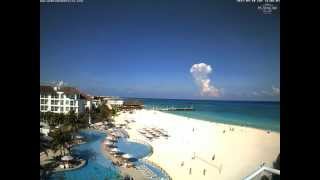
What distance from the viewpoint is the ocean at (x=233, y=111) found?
2.10 metres

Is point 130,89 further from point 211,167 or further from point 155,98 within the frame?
point 211,167

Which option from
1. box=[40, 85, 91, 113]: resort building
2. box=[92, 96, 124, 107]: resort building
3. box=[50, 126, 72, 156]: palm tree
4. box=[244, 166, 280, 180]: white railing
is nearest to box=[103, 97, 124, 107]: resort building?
box=[92, 96, 124, 107]: resort building

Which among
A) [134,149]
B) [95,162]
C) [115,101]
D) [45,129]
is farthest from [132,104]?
[45,129]

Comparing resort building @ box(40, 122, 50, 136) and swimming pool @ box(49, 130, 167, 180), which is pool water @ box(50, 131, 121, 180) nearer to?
swimming pool @ box(49, 130, 167, 180)

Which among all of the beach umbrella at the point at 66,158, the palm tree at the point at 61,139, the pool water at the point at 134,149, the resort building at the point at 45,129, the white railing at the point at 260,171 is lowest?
the white railing at the point at 260,171

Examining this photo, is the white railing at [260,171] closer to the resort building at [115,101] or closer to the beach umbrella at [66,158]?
the resort building at [115,101]

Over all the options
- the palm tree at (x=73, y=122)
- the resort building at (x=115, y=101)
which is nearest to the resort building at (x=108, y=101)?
the resort building at (x=115, y=101)

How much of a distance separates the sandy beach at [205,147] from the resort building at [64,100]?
23 centimetres

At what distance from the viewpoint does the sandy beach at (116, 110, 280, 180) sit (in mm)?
2096

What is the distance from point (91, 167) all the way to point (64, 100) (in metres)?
0.41

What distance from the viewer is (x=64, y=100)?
2.15 m

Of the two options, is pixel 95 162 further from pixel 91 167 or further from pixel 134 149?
pixel 134 149
